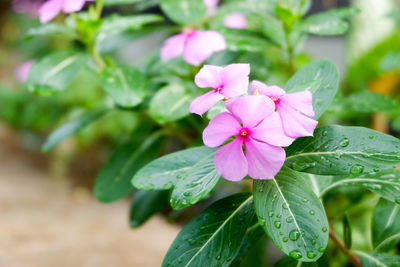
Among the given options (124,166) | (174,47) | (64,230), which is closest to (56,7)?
(174,47)

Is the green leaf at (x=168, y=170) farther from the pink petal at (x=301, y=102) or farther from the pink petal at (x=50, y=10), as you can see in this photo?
the pink petal at (x=50, y=10)

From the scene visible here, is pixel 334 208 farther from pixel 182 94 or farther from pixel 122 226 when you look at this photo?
pixel 182 94

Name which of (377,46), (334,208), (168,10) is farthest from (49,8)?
(377,46)

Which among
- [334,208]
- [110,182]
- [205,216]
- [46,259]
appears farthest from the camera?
→ [334,208]

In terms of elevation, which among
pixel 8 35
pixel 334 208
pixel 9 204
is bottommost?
pixel 8 35

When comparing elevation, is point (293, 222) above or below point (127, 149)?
above

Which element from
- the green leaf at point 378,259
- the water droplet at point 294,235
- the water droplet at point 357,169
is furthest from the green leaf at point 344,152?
the green leaf at point 378,259
